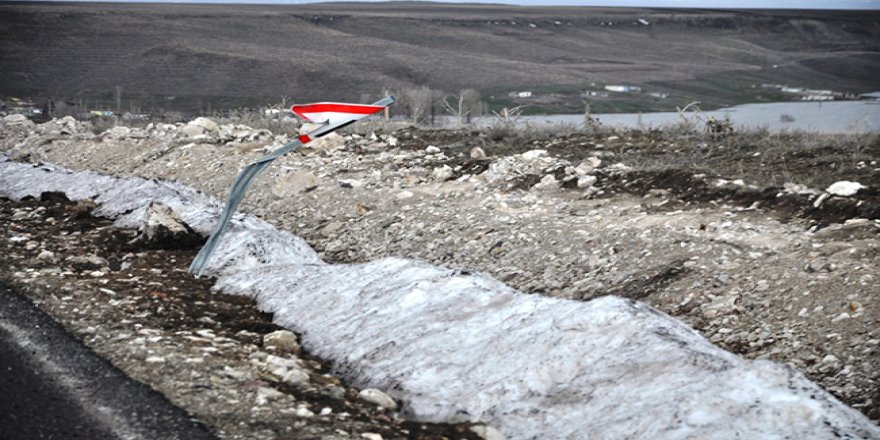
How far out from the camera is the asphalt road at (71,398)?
14.3ft

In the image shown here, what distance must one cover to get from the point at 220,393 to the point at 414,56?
7355cm

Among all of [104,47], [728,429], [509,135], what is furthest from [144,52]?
[728,429]

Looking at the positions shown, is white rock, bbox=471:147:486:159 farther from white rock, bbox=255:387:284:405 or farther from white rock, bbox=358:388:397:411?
white rock, bbox=255:387:284:405

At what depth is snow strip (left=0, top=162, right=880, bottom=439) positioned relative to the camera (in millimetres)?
4105

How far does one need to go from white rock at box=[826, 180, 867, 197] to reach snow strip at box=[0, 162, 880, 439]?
3253 mm

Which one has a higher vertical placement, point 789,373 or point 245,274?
point 789,373

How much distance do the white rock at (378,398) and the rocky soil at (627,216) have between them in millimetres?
341

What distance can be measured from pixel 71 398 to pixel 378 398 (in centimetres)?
149

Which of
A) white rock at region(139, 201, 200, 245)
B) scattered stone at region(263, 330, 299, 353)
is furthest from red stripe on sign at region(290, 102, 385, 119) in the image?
white rock at region(139, 201, 200, 245)

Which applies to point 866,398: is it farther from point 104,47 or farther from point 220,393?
point 104,47

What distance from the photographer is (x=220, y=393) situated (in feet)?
16.0

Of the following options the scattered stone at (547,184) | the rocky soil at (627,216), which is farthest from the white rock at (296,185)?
the scattered stone at (547,184)

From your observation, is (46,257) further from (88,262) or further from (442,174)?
(442,174)

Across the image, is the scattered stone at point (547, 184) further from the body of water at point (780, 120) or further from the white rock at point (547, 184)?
the body of water at point (780, 120)
